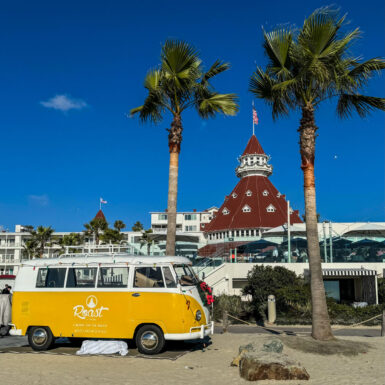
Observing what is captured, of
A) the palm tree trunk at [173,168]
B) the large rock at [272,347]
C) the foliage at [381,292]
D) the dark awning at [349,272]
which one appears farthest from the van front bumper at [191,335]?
the foliage at [381,292]

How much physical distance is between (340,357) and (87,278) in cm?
813

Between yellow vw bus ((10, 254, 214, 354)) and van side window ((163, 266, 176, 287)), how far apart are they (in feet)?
0.10

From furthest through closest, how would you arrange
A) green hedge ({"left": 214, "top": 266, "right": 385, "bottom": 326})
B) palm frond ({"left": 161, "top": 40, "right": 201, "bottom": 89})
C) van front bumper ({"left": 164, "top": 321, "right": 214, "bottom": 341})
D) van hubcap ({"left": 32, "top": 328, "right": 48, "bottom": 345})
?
1. green hedge ({"left": 214, "top": 266, "right": 385, "bottom": 326})
2. palm frond ({"left": 161, "top": 40, "right": 201, "bottom": 89})
3. van hubcap ({"left": 32, "top": 328, "right": 48, "bottom": 345})
4. van front bumper ({"left": 164, "top": 321, "right": 214, "bottom": 341})

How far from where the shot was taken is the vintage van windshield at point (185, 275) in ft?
41.5

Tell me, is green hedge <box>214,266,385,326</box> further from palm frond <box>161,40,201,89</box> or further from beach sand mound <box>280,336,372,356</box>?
palm frond <box>161,40,201,89</box>

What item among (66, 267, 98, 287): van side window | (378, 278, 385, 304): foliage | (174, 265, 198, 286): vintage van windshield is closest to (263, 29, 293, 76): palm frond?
(174, 265, 198, 286): vintage van windshield

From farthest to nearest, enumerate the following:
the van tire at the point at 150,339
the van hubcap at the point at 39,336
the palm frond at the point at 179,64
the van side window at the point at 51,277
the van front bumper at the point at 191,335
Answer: the palm frond at the point at 179,64 < the van side window at the point at 51,277 < the van hubcap at the point at 39,336 < the van tire at the point at 150,339 < the van front bumper at the point at 191,335

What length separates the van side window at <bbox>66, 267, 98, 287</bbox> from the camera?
13172 mm

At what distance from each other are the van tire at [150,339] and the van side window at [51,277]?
10.2 ft

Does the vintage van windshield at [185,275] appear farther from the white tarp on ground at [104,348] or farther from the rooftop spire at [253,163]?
the rooftop spire at [253,163]

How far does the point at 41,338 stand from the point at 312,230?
990 centimetres

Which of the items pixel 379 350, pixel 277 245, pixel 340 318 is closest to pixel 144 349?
pixel 379 350

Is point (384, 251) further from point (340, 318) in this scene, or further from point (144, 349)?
point (144, 349)

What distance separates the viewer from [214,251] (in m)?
31.5
